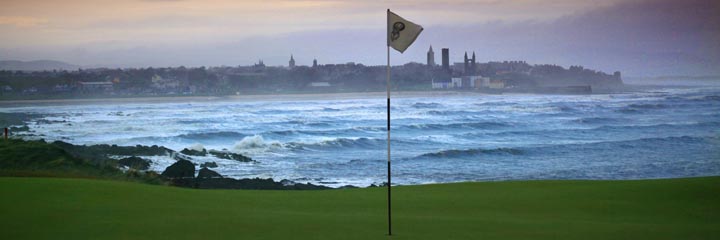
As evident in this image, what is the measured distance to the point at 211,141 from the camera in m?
22.2

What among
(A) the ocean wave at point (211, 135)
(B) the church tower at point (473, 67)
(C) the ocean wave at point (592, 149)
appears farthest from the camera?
(B) the church tower at point (473, 67)

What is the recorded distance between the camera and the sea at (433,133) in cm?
1748

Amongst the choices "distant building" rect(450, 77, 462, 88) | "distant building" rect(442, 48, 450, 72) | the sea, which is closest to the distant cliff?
the sea

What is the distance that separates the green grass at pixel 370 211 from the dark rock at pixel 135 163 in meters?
8.58

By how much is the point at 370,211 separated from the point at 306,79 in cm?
1996

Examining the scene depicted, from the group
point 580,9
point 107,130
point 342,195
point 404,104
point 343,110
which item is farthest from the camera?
point 404,104

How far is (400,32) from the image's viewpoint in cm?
563

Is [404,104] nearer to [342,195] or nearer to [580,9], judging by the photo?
[580,9]

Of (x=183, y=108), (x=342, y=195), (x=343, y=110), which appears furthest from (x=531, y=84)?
(x=342, y=195)

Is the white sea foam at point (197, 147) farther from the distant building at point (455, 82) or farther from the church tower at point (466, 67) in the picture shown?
the distant building at point (455, 82)

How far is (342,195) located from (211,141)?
47.0 feet

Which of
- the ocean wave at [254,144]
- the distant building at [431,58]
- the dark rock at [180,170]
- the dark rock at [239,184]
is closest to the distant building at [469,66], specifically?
the distant building at [431,58]

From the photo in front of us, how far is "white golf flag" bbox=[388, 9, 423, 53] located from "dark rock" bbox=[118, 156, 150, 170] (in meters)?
12.4

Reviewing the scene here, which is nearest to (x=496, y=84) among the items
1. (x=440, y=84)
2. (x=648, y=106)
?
(x=440, y=84)
